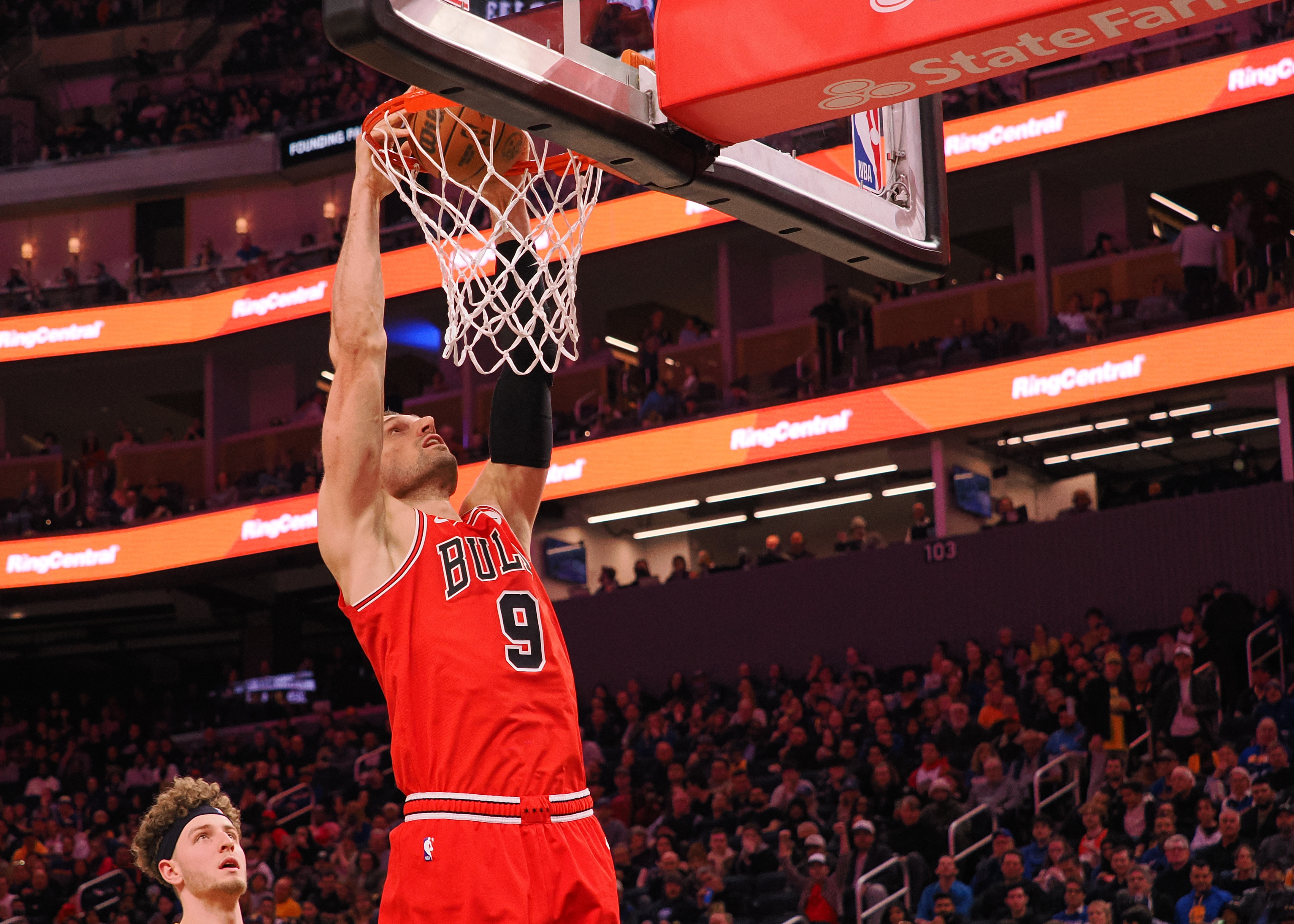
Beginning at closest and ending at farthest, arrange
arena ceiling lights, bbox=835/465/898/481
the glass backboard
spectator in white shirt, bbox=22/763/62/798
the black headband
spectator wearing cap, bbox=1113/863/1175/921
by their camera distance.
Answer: the glass backboard < the black headband < spectator wearing cap, bbox=1113/863/1175/921 < spectator in white shirt, bbox=22/763/62/798 < arena ceiling lights, bbox=835/465/898/481

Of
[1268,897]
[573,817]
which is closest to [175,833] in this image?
[573,817]

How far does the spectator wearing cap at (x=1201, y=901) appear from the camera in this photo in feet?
32.0

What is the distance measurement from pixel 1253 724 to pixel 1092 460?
8.89 m

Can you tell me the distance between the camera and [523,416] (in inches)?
176

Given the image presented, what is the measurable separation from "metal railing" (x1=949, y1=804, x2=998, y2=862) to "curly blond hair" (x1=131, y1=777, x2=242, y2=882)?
7.67 m

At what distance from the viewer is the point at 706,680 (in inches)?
713

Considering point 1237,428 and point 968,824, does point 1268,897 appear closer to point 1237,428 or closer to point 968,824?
point 968,824

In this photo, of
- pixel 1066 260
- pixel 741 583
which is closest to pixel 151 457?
pixel 741 583

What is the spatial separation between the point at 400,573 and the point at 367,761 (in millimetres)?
15472

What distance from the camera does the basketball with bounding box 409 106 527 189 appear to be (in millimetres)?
4430

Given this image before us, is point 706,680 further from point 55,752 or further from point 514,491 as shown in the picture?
point 514,491

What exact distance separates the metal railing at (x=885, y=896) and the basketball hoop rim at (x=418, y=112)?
26.0ft

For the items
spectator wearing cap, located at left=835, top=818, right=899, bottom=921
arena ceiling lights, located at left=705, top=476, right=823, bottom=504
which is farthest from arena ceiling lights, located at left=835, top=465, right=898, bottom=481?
spectator wearing cap, located at left=835, top=818, right=899, bottom=921

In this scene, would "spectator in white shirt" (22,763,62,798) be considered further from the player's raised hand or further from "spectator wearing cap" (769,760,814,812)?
the player's raised hand
